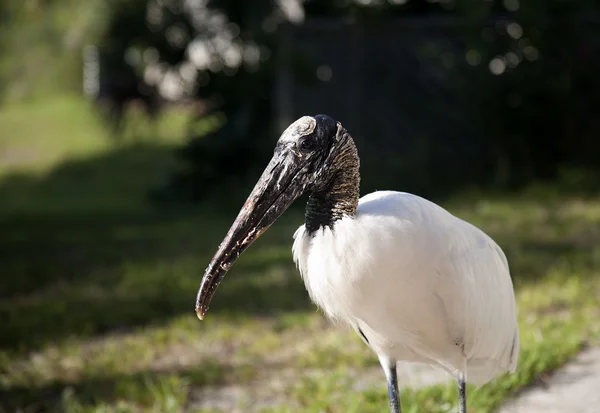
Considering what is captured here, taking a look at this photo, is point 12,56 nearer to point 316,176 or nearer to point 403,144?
point 403,144

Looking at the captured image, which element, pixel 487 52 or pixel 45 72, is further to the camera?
pixel 45 72

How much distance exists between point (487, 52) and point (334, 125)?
687 cm

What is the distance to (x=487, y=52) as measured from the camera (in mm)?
9391

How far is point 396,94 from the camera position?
9859 millimetres

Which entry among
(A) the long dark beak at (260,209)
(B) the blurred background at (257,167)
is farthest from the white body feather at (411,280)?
(B) the blurred background at (257,167)

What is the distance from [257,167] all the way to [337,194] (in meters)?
7.20

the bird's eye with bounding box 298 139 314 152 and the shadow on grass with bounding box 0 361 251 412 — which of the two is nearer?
the bird's eye with bounding box 298 139 314 152

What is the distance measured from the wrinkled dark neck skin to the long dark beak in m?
0.12

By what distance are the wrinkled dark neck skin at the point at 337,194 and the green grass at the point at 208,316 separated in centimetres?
128

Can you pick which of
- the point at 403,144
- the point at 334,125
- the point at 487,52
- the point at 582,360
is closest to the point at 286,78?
the point at 403,144

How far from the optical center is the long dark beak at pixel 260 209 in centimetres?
285

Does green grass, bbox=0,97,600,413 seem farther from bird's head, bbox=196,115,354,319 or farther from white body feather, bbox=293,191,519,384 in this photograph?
bird's head, bbox=196,115,354,319

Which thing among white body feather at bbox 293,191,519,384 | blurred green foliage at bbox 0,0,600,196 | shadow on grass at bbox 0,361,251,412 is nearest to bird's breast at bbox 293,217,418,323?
white body feather at bbox 293,191,519,384

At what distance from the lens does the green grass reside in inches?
171
